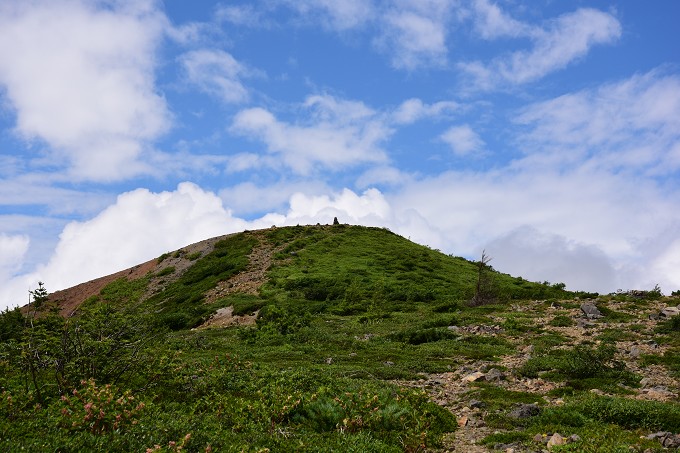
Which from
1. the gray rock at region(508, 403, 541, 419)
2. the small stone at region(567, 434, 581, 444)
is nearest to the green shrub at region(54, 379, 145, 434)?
the small stone at region(567, 434, 581, 444)

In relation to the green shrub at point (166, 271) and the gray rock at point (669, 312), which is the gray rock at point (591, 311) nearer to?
the gray rock at point (669, 312)

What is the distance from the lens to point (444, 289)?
39500 millimetres

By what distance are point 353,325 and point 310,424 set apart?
59.3 ft

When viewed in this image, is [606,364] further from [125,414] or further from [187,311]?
[187,311]

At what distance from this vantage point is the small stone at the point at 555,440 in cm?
855

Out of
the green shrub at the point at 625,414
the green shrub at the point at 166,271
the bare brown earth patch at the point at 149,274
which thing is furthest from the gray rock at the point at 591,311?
the green shrub at the point at 166,271

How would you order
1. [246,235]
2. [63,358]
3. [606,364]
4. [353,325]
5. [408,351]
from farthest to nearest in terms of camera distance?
[246,235]
[353,325]
[408,351]
[606,364]
[63,358]

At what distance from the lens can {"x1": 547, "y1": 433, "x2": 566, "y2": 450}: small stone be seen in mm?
8548

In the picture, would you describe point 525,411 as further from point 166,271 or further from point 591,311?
point 166,271

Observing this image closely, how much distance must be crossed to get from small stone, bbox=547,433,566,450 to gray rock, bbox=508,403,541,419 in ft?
6.15

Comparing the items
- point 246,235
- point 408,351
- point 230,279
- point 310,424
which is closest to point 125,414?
point 310,424

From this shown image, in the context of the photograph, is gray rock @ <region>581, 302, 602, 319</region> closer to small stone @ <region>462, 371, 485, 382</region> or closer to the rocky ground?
the rocky ground

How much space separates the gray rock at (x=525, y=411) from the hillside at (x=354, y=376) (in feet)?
0.26

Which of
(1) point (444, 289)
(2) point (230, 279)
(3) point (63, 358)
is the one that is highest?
(2) point (230, 279)
